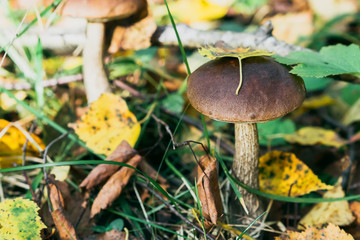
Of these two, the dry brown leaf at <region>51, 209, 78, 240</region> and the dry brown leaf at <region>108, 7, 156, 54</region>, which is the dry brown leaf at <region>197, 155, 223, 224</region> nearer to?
the dry brown leaf at <region>51, 209, 78, 240</region>

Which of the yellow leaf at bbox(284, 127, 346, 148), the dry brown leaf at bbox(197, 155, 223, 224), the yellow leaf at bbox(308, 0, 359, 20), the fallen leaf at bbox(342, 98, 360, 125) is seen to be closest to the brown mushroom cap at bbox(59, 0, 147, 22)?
the dry brown leaf at bbox(197, 155, 223, 224)

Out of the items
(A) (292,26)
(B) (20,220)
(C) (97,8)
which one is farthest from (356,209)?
(A) (292,26)

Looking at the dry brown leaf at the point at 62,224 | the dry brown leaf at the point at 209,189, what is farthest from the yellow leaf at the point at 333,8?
the dry brown leaf at the point at 62,224

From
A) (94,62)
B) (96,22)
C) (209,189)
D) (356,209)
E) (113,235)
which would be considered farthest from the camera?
(94,62)

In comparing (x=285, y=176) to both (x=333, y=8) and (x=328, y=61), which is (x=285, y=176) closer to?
(x=328, y=61)

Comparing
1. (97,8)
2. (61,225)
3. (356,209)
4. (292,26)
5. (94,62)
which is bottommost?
(356,209)

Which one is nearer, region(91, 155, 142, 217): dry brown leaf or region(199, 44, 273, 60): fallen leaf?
region(199, 44, 273, 60): fallen leaf

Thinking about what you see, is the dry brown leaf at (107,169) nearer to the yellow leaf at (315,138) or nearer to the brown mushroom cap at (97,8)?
the brown mushroom cap at (97,8)
